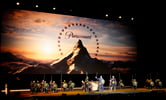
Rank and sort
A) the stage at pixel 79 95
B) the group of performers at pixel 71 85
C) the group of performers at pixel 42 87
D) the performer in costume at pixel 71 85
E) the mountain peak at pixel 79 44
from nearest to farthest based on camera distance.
Result: the stage at pixel 79 95 → the group of performers at pixel 42 87 → the group of performers at pixel 71 85 → the performer in costume at pixel 71 85 → the mountain peak at pixel 79 44

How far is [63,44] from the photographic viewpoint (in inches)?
321

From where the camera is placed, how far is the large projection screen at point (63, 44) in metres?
7.38

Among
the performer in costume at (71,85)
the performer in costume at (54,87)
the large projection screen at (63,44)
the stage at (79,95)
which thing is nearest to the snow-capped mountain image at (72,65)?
the large projection screen at (63,44)

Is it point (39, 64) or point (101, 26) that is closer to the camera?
point (39, 64)

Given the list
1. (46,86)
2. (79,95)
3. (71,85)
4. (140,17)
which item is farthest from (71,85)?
(140,17)

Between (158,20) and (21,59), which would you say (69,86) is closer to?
(21,59)

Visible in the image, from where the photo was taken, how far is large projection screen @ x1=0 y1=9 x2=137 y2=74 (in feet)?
24.2

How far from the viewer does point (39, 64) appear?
7711mm

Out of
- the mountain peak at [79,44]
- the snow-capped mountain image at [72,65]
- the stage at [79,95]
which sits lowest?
the stage at [79,95]

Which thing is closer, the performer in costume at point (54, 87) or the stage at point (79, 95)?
the stage at point (79, 95)

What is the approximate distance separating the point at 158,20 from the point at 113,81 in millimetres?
3766

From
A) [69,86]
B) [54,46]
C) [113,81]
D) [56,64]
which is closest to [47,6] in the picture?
[54,46]

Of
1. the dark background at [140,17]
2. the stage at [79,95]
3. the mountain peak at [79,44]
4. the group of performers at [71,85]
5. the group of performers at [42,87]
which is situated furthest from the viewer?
the dark background at [140,17]

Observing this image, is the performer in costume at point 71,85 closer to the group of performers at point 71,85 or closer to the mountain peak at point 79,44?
the group of performers at point 71,85
